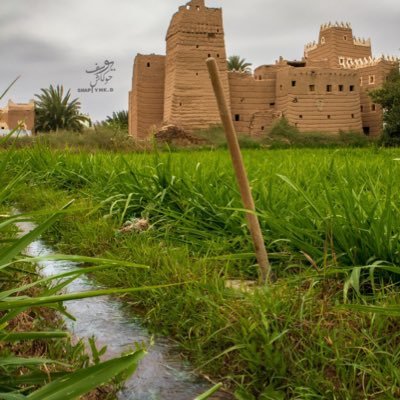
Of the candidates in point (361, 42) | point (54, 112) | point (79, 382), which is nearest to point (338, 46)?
point (361, 42)

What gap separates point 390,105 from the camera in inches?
1280

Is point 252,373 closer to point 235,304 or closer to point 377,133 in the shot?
point 235,304

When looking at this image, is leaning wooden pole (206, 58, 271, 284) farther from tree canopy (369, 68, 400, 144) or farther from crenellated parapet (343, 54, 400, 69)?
crenellated parapet (343, 54, 400, 69)

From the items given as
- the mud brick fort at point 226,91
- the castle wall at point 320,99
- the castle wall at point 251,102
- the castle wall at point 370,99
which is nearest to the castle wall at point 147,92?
the mud brick fort at point 226,91

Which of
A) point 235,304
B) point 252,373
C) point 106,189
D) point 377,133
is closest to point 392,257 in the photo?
point 235,304

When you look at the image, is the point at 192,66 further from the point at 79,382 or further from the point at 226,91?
the point at 79,382

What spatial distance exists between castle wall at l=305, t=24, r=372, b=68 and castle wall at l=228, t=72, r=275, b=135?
7917 millimetres

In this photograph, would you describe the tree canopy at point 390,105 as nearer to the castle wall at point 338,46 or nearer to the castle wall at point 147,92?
the castle wall at point 338,46

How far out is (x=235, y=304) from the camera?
1.92m

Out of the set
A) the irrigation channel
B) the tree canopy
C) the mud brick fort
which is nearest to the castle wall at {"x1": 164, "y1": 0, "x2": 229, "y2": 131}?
the mud brick fort

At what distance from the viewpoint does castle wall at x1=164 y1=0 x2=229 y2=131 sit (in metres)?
31.5

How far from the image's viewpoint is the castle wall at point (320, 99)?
110 feet

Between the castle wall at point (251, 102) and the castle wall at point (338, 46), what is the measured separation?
7.92 meters

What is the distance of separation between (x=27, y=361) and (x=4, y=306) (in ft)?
0.49
